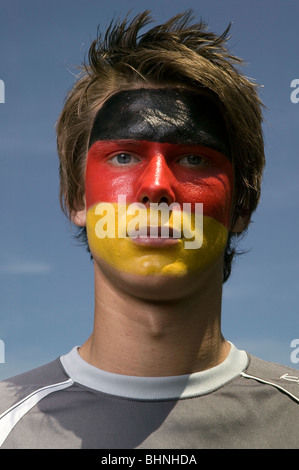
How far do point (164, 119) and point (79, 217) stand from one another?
1163 millimetres

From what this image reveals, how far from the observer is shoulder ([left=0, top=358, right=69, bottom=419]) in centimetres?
495

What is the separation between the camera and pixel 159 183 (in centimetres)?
436

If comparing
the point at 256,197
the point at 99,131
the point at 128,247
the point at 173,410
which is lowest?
the point at 173,410

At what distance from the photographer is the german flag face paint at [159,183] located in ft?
14.4

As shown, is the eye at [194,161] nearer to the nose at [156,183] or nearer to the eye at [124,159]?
the nose at [156,183]

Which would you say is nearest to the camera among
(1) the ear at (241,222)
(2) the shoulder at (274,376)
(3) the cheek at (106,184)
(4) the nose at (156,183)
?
(4) the nose at (156,183)

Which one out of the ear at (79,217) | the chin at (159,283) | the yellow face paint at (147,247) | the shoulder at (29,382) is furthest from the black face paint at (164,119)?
the shoulder at (29,382)

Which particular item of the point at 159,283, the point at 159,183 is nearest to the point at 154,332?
the point at 159,283

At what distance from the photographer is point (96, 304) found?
4902 mm

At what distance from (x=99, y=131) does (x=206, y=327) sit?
157 centimetres

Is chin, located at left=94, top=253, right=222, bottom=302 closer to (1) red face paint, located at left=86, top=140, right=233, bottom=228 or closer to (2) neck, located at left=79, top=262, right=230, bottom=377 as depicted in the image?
(2) neck, located at left=79, top=262, right=230, bottom=377

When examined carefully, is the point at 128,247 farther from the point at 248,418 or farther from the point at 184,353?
the point at 248,418
